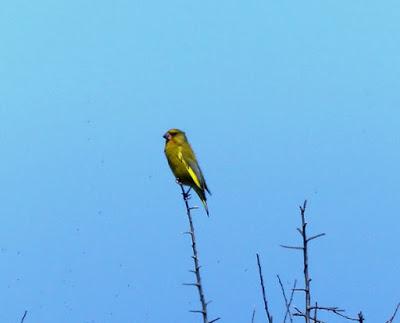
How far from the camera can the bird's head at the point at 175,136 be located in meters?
7.94

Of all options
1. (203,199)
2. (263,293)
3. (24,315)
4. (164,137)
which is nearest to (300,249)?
(263,293)

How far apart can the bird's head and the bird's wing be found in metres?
0.23

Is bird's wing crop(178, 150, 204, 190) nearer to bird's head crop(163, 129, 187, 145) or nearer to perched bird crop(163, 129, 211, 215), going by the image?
perched bird crop(163, 129, 211, 215)

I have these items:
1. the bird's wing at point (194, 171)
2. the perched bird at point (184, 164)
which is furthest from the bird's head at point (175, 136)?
the bird's wing at point (194, 171)

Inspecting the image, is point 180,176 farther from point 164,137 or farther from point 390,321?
point 390,321

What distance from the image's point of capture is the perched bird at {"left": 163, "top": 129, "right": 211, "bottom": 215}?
755cm

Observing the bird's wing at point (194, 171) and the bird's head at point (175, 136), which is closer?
the bird's wing at point (194, 171)

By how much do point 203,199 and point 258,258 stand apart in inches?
162

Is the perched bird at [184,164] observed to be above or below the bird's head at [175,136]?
below

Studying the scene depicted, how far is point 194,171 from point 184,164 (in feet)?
0.41

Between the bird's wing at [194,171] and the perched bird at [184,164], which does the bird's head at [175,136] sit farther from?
the bird's wing at [194,171]

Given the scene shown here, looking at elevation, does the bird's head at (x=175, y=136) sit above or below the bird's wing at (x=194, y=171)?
above

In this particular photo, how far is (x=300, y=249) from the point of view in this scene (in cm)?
317

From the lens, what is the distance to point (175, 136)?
7.98 meters
